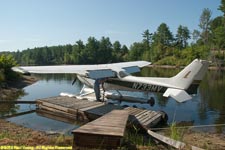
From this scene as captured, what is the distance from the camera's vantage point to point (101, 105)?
1232cm

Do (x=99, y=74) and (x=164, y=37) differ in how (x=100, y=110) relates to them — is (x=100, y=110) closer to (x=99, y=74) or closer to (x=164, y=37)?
(x=99, y=74)

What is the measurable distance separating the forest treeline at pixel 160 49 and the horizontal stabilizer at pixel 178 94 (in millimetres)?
47369

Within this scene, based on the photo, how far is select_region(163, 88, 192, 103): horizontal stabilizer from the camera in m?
11.4

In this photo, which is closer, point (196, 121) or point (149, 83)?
point (196, 121)

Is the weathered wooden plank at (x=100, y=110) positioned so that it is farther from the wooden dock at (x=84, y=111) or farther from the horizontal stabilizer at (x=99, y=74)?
the horizontal stabilizer at (x=99, y=74)

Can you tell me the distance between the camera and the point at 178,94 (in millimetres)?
11727

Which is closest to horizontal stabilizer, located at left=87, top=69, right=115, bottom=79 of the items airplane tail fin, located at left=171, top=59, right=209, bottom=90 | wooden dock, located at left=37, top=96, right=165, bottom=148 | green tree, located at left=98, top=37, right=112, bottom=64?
wooden dock, located at left=37, top=96, right=165, bottom=148

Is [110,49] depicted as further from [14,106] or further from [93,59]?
[14,106]

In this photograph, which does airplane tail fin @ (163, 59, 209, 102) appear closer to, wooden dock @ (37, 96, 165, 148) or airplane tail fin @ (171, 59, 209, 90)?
airplane tail fin @ (171, 59, 209, 90)

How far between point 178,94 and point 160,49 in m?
65.3

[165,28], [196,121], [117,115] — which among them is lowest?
[196,121]

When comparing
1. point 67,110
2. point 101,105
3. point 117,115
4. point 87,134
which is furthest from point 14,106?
point 87,134

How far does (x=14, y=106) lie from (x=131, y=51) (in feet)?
239

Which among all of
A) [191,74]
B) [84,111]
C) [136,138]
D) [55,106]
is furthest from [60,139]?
[191,74]
